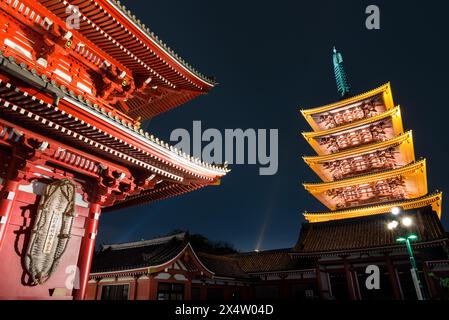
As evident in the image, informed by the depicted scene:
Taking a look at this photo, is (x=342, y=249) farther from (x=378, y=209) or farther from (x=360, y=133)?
(x=360, y=133)

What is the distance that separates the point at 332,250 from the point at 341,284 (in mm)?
2296

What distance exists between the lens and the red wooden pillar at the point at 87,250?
671 centimetres

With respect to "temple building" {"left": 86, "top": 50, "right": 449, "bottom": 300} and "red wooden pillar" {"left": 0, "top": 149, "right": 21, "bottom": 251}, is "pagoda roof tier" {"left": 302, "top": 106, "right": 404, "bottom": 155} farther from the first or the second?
"red wooden pillar" {"left": 0, "top": 149, "right": 21, "bottom": 251}

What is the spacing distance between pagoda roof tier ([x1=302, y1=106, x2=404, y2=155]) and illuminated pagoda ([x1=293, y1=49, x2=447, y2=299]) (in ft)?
0.24

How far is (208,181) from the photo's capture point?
31.1 feet

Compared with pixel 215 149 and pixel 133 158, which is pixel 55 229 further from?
pixel 215 149

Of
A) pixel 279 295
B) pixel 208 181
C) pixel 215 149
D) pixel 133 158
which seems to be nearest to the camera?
pixel 133 158

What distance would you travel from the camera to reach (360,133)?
2502cm

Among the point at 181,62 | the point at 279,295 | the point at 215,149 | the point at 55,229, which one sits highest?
the point at 181,62

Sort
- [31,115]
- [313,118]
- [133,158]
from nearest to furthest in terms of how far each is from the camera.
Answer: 1. [31,115]
2. [133,158]
3. [313,118]

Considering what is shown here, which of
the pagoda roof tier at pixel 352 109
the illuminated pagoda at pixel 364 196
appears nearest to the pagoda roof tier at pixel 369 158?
the illuminated pagoda at pixel 364 196

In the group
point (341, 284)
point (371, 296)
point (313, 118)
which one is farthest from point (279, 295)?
point (313, 118)

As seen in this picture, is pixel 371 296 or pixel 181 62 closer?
pixel 181 62

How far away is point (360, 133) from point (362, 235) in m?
10.4
